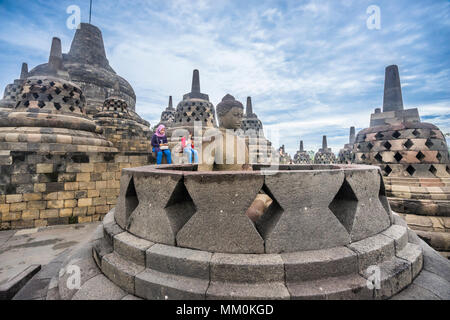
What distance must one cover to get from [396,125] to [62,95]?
35.1 ft

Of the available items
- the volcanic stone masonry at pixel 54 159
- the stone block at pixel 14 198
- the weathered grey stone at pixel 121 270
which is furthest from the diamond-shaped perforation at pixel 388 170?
the stone block at pixel 14 198

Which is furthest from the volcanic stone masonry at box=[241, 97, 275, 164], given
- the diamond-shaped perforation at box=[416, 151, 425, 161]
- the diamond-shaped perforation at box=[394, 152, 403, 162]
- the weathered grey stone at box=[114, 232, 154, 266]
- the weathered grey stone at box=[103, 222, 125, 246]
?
the weathered grey stone at box=[114, 232, 154, 266]

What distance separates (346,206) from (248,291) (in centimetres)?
118

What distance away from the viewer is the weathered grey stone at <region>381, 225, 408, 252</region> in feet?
5.46

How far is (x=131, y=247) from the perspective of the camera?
1.57m

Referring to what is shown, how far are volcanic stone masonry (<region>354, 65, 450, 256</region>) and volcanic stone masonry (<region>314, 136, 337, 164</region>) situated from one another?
881 inches

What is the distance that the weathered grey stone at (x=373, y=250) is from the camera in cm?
142

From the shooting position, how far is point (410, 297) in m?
1.34

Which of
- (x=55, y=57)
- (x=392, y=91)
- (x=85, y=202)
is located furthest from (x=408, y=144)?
(x=55, y=57)

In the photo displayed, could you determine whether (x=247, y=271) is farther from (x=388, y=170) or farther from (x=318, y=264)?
(x=388, y=170)

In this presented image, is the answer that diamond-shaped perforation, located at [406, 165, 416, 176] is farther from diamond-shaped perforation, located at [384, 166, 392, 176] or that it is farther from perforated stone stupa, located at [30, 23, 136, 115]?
perforated stone stupa, located at [30, 23, 136, 115]

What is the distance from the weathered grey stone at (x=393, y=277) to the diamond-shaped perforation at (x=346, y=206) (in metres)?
0.34

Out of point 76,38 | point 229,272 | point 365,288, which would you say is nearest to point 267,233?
point 229,272

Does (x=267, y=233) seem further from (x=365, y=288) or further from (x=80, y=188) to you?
(x=80, y=188)
